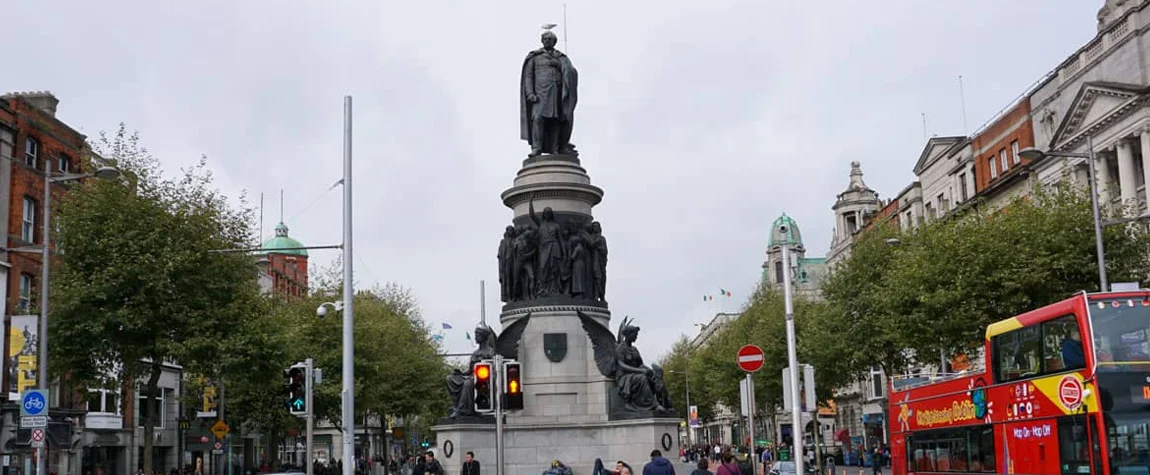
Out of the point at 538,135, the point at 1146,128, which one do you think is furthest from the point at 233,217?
the point at 1146,128

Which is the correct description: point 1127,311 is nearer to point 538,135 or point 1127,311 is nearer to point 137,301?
point 538,135

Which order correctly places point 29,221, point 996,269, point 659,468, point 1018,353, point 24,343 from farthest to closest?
point 29,221, point 996,269, point 24,343, point 1018,353, point 659,468

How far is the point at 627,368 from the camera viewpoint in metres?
31.5

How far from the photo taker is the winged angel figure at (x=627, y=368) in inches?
1232

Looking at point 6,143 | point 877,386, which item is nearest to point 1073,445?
point 6,143

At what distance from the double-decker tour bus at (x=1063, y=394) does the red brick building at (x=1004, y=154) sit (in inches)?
→ 1535

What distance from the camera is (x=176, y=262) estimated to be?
113 ft

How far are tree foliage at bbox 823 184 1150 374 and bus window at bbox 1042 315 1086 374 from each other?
18268 millimetres

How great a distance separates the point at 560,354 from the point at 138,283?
42.0 feet

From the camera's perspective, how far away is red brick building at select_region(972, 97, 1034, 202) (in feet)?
205

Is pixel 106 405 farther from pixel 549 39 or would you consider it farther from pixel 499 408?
pixel 499 408

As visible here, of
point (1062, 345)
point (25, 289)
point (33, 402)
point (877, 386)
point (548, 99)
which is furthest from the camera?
point (877, 386)

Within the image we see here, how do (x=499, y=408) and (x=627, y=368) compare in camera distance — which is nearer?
(x=499, y=408)

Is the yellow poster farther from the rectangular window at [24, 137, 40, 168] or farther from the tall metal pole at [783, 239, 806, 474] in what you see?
the rectangular window at [24, 137, 40, 168]
